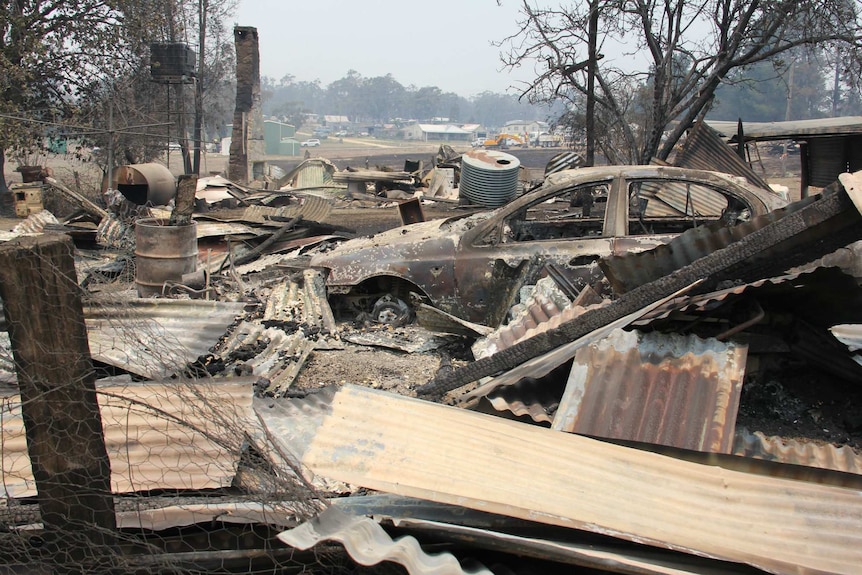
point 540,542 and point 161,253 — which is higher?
point 161,253

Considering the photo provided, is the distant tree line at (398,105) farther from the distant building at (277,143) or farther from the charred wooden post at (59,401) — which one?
the charred wooden post at (59,401)

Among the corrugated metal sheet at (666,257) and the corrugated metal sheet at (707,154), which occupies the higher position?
the corrugated metal sheet at (707,154)

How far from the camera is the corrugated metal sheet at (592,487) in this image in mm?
2270

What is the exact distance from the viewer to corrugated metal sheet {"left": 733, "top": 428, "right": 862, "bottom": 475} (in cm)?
290

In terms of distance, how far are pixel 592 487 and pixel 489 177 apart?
1078cm

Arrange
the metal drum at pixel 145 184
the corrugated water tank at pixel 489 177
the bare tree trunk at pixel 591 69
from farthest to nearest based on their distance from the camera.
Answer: the corrugated water tank at pixel 489 177 < the bare tree trunk at pixel 591 69 < the metal drum at pixel 145 184

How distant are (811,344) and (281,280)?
5.41 meters

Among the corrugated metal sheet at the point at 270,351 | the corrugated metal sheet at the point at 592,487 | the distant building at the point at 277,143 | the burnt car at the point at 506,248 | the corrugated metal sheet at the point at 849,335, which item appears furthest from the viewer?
the distant building at the point at 277,143

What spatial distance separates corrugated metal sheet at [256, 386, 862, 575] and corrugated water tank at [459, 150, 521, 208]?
10.3 meters

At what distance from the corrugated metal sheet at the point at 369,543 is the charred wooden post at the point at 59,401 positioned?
0.65 metres

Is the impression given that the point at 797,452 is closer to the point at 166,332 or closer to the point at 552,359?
the point at 552,359

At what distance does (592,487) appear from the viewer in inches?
96.6

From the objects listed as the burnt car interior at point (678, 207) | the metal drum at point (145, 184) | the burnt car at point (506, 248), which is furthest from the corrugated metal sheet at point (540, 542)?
the metal drum at point (145, 184)

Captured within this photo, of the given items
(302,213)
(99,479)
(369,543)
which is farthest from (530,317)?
(302,213)
